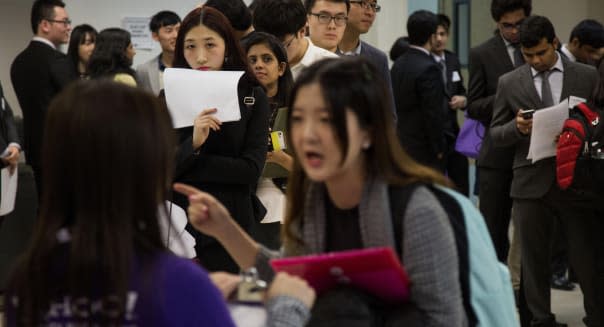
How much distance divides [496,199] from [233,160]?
2406 millimetres

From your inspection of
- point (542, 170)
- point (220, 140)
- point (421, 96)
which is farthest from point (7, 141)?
point (542, 170)

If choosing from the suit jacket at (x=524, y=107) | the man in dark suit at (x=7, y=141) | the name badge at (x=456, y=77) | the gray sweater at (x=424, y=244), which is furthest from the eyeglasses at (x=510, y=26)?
the gray sweater at (x=424, y=244)

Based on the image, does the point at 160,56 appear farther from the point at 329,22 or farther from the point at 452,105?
the point at 452,105

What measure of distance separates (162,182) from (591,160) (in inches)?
130

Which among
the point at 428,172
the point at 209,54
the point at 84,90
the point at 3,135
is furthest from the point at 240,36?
the point at 84,90

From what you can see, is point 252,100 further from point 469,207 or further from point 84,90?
point 84,90

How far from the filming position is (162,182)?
174 centimetres

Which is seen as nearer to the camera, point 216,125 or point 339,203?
point 339,203

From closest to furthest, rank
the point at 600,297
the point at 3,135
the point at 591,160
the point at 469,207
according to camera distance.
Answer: the point at 469,207, the point at 591,160, the point at 600,297, the point at 3,135

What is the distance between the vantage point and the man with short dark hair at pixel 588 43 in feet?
20.1

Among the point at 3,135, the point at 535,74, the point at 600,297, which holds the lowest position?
the point at 600,297

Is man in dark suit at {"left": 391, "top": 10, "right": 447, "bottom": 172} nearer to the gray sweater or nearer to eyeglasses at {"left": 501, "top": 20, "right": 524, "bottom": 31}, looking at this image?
eyeglasses at {"left": 501, "top": 20, "right": 524, "bottom": 31}

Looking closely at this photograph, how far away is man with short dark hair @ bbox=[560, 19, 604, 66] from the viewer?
6.14 meters

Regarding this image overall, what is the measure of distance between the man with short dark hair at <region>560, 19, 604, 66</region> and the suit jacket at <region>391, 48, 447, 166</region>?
3.06 ft
